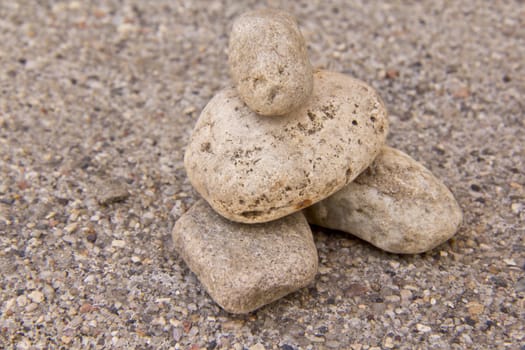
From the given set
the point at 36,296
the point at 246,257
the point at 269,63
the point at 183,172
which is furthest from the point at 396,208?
the point at 36,296

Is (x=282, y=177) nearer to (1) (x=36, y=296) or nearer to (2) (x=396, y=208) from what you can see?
(2) (x=396, y=208)

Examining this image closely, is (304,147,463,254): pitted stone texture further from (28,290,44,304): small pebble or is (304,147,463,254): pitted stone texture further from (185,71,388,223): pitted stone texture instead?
(28,290,44,304): small pebble

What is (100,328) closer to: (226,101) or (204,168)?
(204,168)

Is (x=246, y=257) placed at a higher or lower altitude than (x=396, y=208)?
lower

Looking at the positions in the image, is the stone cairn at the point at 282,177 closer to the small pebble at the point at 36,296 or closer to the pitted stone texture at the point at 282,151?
the pitted stone texture at the point at 282,151

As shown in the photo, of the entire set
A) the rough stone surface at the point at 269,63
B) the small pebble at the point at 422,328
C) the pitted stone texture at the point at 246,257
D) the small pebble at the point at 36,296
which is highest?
the rough stone surface at the point at 269,63

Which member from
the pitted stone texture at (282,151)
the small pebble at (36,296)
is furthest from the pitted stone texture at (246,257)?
the small pebble at (36,296)

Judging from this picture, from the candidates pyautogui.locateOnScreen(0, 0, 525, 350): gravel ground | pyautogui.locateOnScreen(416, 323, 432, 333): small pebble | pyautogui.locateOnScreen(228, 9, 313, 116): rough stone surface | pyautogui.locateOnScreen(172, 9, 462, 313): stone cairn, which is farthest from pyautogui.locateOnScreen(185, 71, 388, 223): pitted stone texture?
pyautogui.locateOnScreen(416, 323, 432, 333): small pebble
